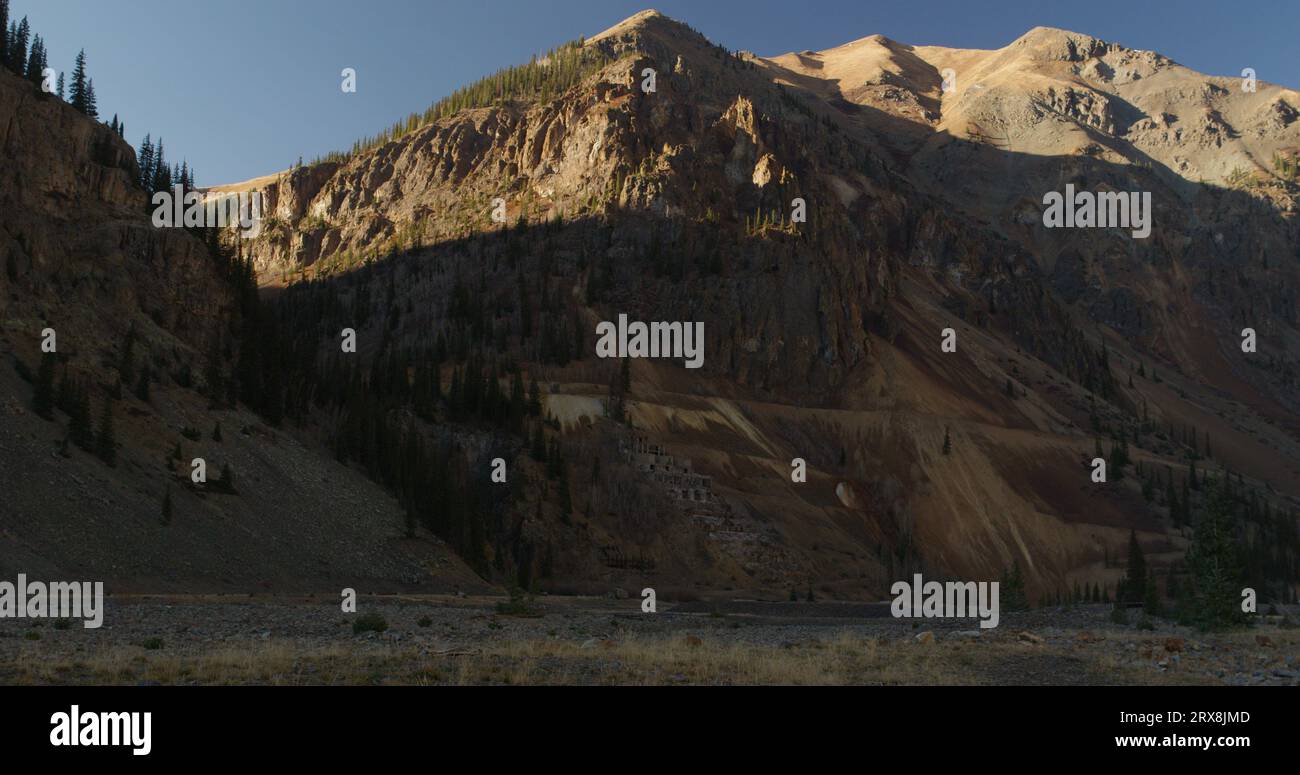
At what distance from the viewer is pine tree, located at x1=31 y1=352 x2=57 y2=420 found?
55.8m

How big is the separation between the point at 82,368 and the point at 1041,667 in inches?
2295

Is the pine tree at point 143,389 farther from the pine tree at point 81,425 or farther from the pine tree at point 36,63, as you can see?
the pine tree at point 36,63

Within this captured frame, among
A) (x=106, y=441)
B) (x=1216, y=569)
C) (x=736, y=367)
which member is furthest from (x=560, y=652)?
(x=736, y=367)

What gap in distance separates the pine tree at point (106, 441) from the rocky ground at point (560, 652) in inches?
671

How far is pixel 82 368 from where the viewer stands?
62.8 m

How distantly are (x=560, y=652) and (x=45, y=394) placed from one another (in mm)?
43823

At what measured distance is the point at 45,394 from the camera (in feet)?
185

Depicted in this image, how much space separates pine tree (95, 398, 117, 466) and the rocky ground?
17036mm

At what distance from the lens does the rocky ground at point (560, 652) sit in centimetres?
2016

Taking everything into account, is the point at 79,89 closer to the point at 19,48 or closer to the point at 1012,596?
the point at 19,48

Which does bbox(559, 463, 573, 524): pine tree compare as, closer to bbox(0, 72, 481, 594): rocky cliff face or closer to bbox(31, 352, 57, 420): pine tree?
bbox(0, 72, 481, 594): rocky cliff face

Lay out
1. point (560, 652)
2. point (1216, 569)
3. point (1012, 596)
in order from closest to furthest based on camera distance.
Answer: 1. point (560, 652)
2. point (1216, 569)
3. point (1012, 596)
